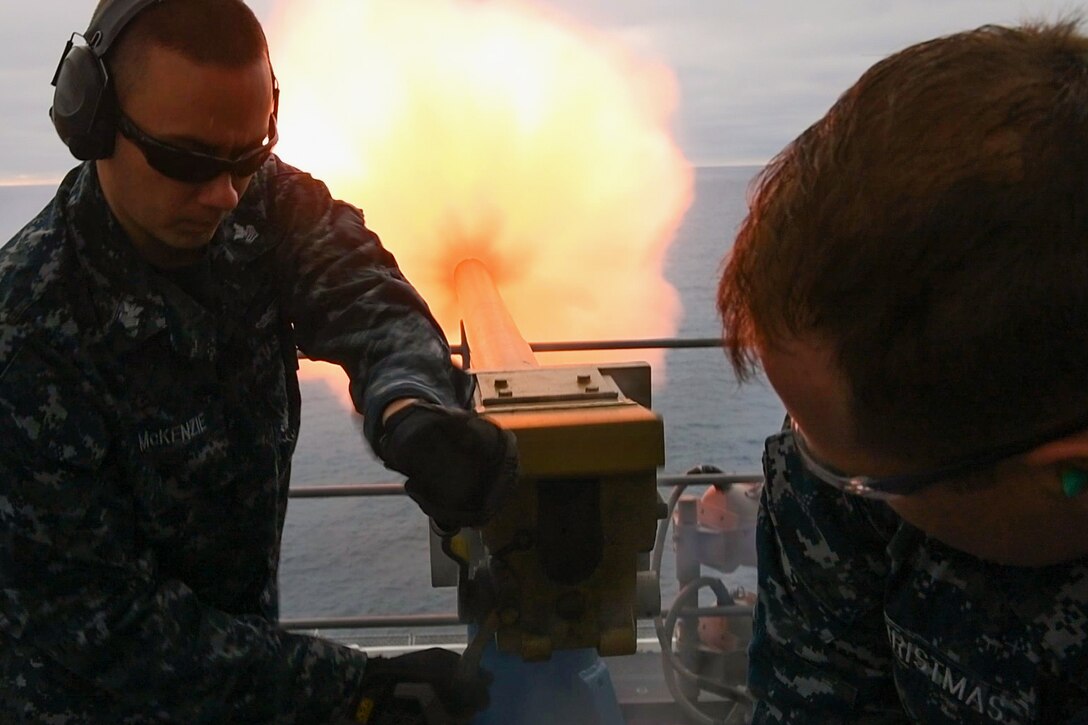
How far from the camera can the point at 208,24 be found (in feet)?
3.14

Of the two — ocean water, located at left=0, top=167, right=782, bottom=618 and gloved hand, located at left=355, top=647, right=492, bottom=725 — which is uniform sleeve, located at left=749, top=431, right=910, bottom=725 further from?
ocean water, located at left=0, top=167, right=782, bottom=618

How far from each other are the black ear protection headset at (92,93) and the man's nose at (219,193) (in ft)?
0.30

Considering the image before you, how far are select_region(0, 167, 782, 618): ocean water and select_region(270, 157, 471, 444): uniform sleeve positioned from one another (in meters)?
1.21

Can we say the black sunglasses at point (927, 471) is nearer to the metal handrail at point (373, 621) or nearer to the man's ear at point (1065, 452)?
the man's ear at point (1065, 452)

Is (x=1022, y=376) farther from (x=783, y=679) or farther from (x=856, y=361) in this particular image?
(x=783, y=679)

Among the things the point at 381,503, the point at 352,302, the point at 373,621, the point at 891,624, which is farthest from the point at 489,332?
the point at 381,503

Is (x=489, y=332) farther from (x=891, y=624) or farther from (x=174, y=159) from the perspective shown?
(x=891, y=624)

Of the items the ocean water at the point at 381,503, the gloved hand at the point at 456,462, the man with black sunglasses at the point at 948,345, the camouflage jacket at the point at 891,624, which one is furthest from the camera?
the ocean water at the point at 381,503

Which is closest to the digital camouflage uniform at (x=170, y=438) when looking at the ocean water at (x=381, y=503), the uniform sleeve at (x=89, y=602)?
the uniform sleeve at (x=89, y=602)

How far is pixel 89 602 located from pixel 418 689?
1.06ft

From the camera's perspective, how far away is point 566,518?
922 mm

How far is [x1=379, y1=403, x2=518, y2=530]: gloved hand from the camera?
82 cm

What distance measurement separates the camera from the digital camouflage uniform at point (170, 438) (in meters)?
0.94

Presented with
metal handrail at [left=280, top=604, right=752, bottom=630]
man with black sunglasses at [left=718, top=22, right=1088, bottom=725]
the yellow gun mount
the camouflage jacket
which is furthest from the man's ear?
metal handrail at [left=280, top=604, right=752, bottom=630]
